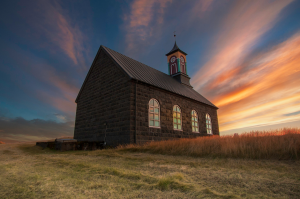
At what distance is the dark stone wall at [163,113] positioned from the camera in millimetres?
13037

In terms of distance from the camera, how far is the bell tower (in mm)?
25328

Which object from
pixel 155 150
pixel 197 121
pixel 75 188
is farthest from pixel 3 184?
pixel 197 121

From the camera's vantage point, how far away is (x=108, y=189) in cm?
302

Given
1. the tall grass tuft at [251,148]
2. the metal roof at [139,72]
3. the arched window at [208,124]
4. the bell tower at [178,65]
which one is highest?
the bell tower at [178,65]

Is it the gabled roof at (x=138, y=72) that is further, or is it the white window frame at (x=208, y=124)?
the white window frame at (x=208, y=124)

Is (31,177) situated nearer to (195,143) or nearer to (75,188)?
(75,188)

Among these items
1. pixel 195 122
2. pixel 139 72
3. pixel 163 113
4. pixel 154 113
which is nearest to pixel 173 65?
pixel 195 122

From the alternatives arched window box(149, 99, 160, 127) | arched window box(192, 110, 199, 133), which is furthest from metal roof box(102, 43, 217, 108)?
arched window box(192, 110, 199, 133)

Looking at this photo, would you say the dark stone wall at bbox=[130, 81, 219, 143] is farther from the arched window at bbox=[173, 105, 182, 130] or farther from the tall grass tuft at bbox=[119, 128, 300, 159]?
the tall grass tuft at bbox=[119, 128, 300, 159]

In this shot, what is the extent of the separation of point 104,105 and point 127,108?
3149 millimetres

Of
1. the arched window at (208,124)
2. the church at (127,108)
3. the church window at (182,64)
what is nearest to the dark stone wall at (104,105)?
the church at (127,108)

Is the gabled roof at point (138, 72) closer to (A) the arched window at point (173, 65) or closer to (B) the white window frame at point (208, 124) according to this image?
(B) the white window frame at point (208, 124)

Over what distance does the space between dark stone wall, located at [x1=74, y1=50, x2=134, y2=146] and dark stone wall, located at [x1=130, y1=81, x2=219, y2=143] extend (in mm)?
841

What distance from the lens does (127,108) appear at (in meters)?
12.8
